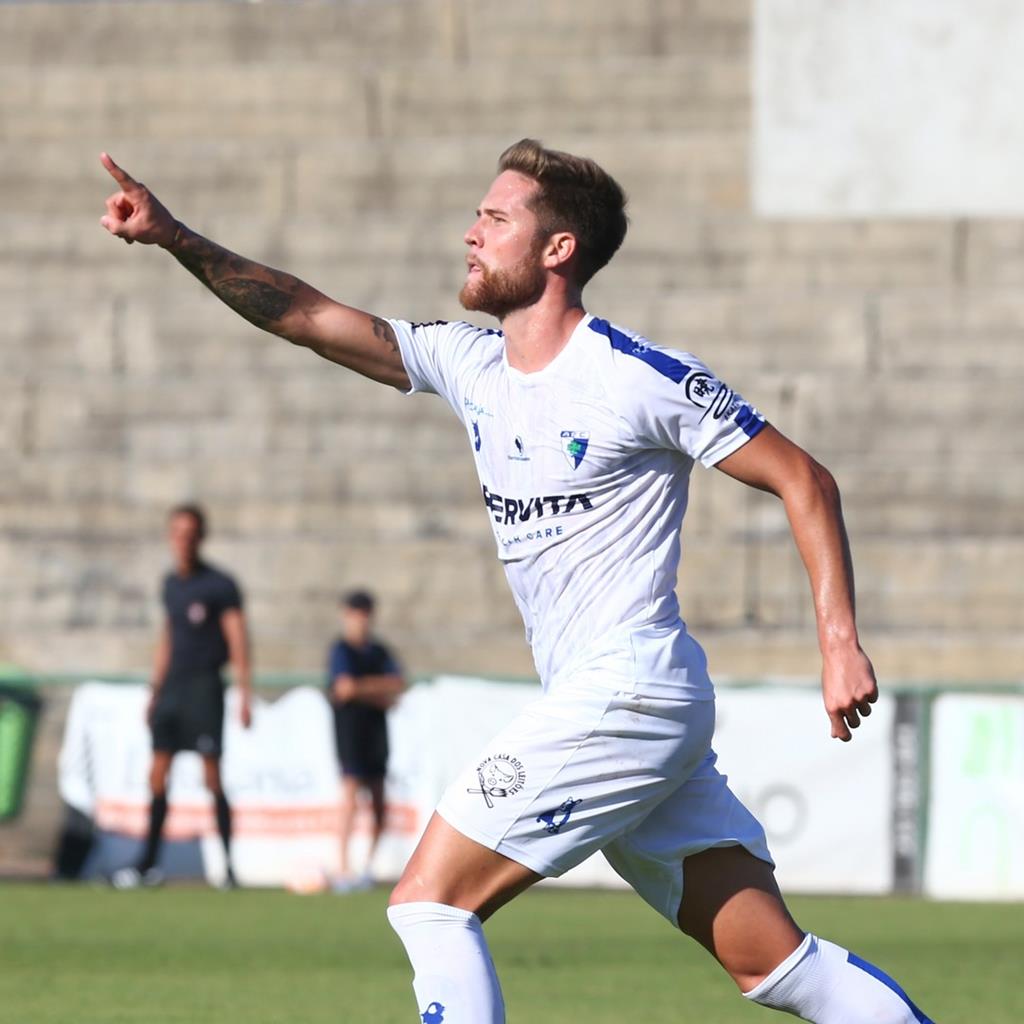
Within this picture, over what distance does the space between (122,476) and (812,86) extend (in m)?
9.64

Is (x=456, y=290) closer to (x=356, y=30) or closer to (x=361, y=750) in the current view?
(x=356, y=30)

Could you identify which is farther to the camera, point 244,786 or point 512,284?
point 244,786

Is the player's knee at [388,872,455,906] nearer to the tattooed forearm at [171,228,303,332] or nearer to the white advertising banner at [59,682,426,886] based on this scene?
the tattooed forearm at [171,228,303,332]

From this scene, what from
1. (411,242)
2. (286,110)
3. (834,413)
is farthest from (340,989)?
(286,110)

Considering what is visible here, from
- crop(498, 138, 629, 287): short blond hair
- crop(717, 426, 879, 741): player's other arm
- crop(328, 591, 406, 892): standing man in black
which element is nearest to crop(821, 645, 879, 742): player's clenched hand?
crop(717, 426, 879, 741): player's other arm

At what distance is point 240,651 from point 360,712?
39.6 inches

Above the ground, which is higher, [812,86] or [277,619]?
[812,86]

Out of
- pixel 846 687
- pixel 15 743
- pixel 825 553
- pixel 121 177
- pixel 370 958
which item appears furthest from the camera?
pixel 15 743

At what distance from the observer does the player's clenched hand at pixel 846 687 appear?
468 centimetres

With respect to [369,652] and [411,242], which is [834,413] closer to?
[411,242]

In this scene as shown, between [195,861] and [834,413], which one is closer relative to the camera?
[195,861]

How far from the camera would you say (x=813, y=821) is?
48.5ft

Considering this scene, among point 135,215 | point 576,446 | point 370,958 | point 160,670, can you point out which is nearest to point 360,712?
point 160,670

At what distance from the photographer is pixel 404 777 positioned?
1534cm
